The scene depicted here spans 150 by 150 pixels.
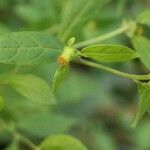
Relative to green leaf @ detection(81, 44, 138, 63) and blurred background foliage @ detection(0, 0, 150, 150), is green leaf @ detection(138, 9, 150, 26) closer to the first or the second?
blurred background foliage @ detection(0, 0, 150, 150)

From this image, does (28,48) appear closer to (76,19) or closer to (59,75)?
(59,75)

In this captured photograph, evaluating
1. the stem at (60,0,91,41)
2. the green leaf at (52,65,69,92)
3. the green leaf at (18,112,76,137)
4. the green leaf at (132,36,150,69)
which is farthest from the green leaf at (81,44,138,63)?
the green leaf at (18,112,76,137)

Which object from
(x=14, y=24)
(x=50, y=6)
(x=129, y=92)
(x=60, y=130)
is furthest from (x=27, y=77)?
(x=129, y=92)

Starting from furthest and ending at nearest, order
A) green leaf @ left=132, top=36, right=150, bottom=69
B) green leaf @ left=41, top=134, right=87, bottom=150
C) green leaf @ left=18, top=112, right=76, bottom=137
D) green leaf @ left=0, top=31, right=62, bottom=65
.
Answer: green leaf @ left=18, top=112, right=76, bottom=137, green leaf @ left=41, top=134, right=87, bottom=150, green leaf @ left=132, top=36, right=150, bottom=69, green leaf @ left=0, top=31, right=62, bottom=65

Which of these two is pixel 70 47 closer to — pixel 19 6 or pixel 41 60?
pixel 41 60

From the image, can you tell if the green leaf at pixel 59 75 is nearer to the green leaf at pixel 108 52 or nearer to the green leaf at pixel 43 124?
the green leaf at pixel 108 52

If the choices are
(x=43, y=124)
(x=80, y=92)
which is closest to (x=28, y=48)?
(x=43, y=124)
